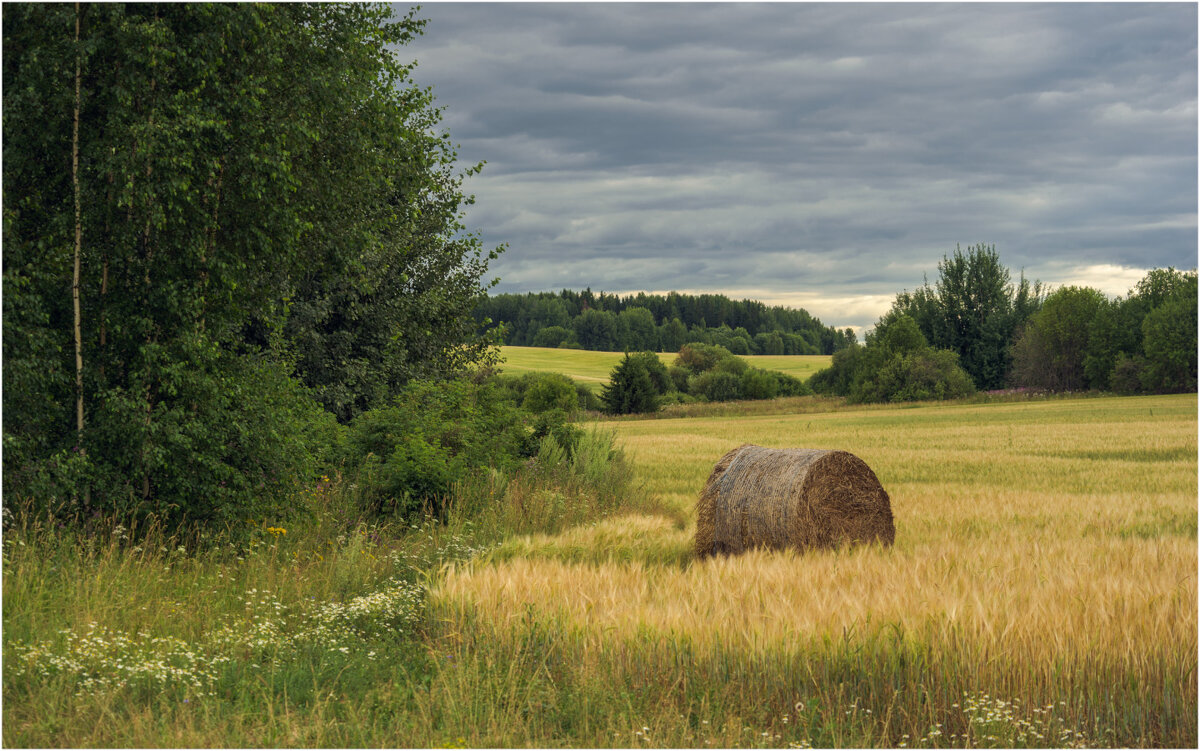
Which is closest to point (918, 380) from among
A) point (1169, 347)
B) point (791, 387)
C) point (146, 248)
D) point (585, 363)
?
point (1169, 347)

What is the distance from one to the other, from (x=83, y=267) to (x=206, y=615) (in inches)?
176

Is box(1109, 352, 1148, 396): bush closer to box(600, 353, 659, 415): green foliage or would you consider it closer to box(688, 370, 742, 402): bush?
box(688, 370, 742, 402): bush

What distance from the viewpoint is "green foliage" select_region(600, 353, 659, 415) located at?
72312 mm

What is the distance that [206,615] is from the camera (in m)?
6.98

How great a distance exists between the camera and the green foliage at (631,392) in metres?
72.3

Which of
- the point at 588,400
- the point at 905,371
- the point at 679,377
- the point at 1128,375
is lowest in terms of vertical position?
the point at 588,400

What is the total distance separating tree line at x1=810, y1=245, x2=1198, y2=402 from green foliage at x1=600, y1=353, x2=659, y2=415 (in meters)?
28.4

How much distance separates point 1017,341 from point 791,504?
96.4 meters

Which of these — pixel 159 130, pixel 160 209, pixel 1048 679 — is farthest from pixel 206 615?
pixel 1048 679

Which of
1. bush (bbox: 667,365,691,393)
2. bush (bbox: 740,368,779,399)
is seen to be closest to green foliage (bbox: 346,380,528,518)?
bush (bbox: 740,368,779,399)

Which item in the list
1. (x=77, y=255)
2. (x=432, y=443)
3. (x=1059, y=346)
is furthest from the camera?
(x=1059, y=346)

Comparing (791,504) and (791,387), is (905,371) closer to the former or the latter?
(791,387)

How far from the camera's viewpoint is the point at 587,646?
588 cm

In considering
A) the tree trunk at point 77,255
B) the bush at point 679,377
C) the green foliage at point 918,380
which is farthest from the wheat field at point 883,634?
the bush at point 679,377
